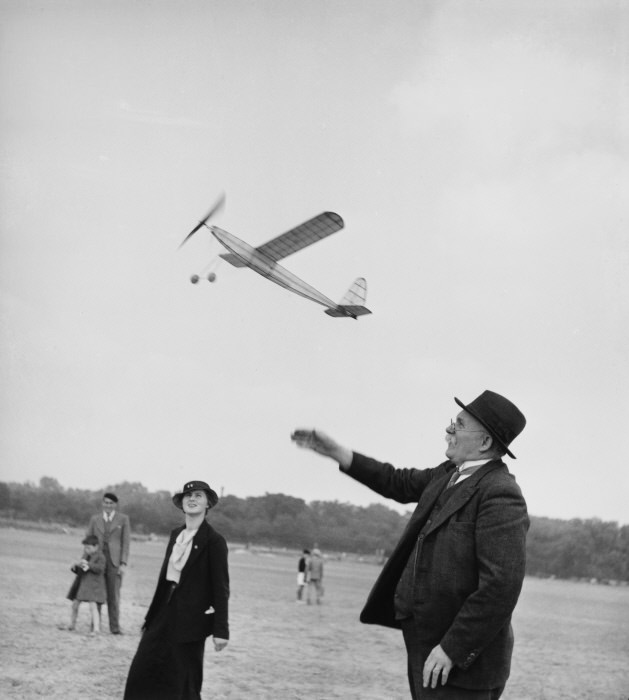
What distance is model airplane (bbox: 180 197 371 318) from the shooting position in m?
6.56

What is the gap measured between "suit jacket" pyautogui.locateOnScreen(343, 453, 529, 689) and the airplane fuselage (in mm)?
3423

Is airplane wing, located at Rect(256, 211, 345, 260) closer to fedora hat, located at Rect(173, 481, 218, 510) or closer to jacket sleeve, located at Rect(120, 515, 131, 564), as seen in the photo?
fedora hat, located at Rect(173, 481, 218, 510)

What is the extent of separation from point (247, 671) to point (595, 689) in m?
3.60

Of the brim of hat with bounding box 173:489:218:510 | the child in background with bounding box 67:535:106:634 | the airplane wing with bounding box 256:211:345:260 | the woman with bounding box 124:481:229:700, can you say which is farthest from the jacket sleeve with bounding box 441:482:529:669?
the child in background with bounding box 67:535:106:634

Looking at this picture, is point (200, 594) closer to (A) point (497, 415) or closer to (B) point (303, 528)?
(A) point (497, 415)

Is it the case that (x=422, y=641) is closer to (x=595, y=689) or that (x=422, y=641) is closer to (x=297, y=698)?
(x=297, y=698)

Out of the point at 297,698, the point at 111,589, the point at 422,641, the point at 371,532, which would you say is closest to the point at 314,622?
the point at 111,589

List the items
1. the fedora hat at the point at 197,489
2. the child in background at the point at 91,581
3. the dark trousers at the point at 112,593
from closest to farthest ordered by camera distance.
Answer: the fedora hat at the point at 197,489, the child in background at the point at 91,581, the dark trousers at the point at 112,593

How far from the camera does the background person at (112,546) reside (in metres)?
10.3

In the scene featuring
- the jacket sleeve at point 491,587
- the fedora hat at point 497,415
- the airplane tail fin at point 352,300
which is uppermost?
the airplane tail fin at point 352,300

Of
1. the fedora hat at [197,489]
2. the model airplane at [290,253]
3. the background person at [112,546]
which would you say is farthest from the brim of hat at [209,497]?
the background person at [112,546]

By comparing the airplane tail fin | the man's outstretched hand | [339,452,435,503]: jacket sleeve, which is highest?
the airplane tail fin

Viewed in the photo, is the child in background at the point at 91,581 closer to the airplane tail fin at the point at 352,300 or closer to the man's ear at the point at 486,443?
the airplane tail fin at the point at 352,300

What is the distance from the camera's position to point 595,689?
376 inches
